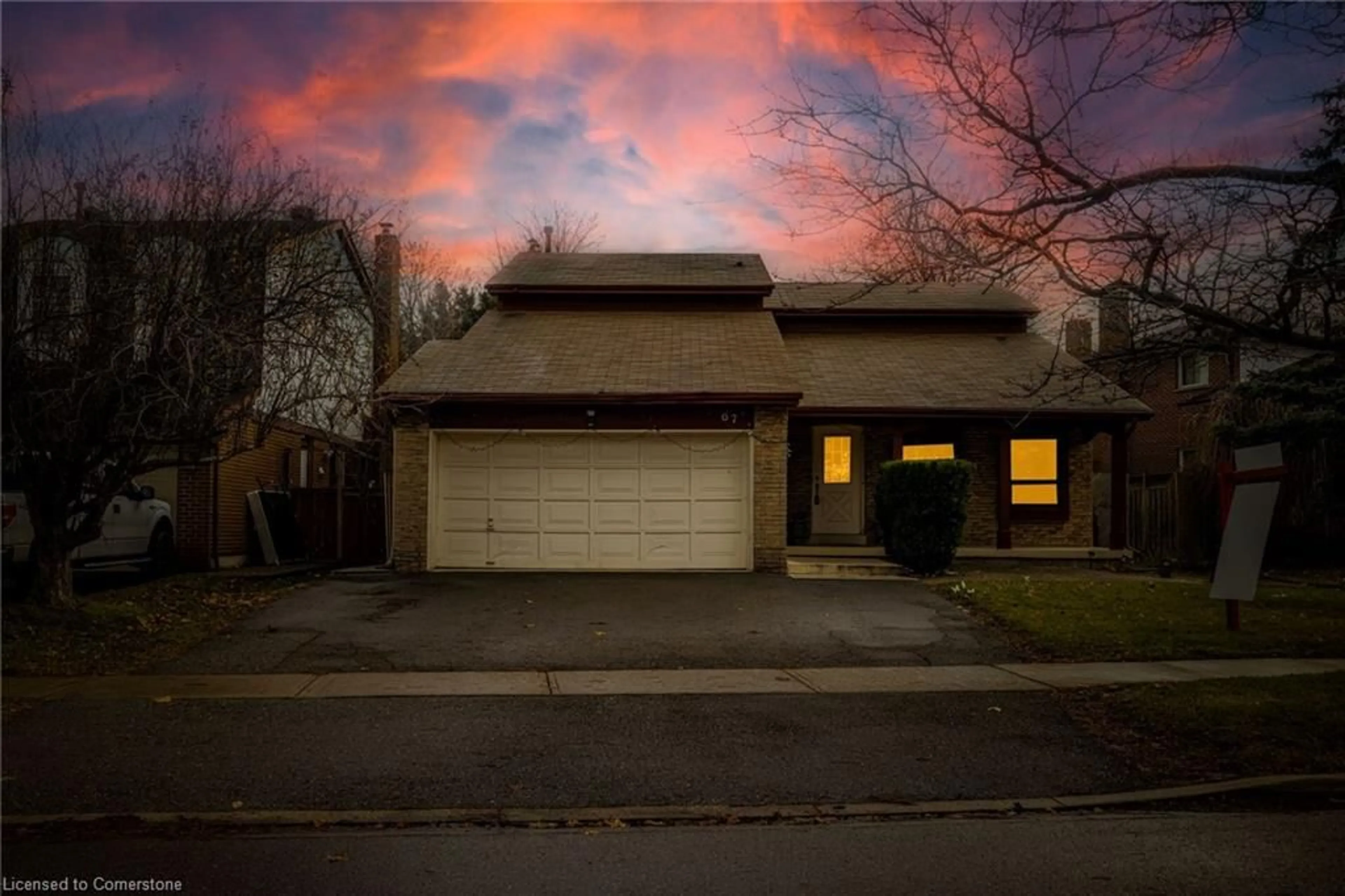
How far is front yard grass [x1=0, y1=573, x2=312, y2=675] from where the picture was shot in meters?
9.86

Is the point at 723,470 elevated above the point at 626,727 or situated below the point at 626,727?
above

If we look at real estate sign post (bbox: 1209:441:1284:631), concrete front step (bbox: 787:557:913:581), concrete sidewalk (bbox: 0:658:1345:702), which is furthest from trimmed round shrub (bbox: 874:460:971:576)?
concrete sidewalk (bbox: 0:658:1345:702)

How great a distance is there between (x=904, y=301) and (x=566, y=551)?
10.4 m

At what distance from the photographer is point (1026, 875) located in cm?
511

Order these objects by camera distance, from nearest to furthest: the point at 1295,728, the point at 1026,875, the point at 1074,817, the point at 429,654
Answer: the point at 1026,875 → the point at 1074,817 → the point at 1295,728 → the point at 429,654

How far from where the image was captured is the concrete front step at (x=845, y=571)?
645 inches

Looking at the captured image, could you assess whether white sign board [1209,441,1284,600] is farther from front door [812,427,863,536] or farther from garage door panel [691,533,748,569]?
front door [812,427,863,536]

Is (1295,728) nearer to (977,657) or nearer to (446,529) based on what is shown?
(977,657)

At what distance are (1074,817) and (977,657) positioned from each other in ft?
15.1

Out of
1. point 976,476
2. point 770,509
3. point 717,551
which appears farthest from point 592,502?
point 976,476

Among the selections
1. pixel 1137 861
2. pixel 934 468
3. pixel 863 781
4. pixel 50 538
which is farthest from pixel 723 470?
pixel 1137 861

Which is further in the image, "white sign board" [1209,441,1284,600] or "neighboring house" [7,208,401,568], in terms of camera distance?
"neighboring house" [7,208,401,568]

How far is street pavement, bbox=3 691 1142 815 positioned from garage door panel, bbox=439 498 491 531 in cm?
832

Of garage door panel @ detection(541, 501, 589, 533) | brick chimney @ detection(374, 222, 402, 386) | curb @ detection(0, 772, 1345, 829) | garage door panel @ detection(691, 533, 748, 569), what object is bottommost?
curb @ detection(0, 772, 1345, 829)
